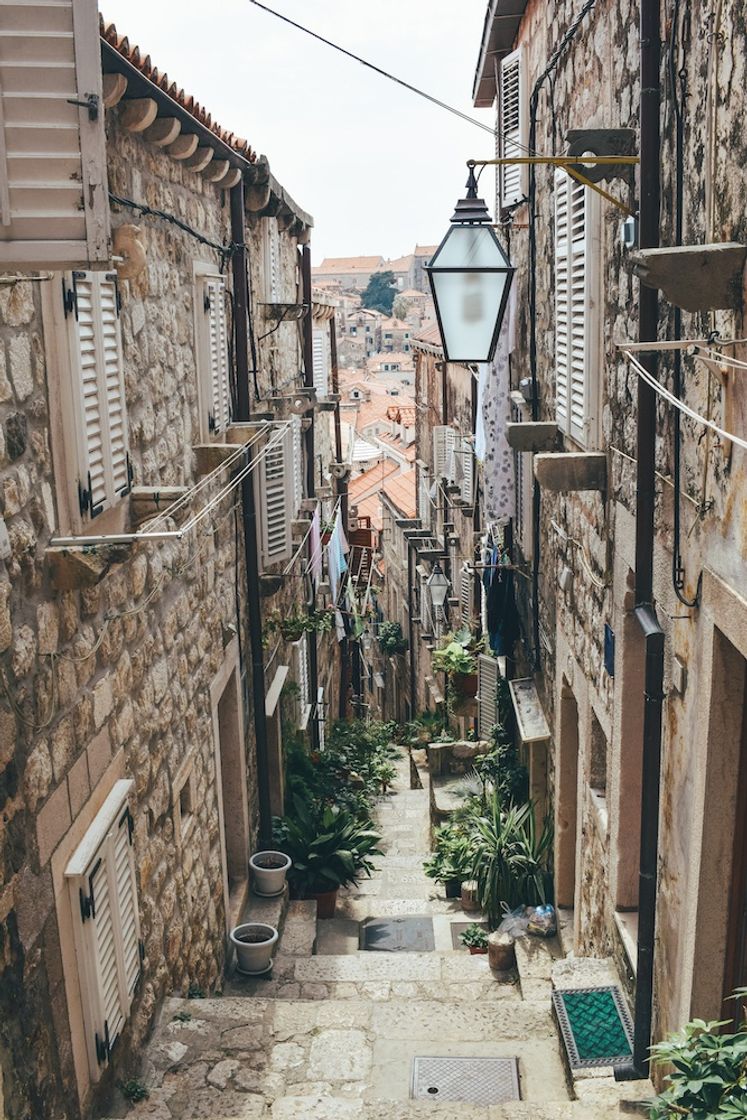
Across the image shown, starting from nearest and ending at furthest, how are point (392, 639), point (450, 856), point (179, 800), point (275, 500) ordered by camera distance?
point (179, 800)
point (275, 500)
point (450, 856)
point (392, 639)

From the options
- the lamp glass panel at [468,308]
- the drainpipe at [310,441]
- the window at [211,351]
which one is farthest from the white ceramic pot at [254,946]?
the drainpipe at [310,441]

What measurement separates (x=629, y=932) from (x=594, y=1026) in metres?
0.66

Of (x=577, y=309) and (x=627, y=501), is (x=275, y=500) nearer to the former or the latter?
(x=577, y=309)

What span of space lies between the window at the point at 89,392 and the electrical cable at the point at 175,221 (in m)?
0.57

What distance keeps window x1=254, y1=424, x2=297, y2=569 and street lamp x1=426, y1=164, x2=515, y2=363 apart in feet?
13.8

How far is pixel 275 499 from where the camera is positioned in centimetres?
1060

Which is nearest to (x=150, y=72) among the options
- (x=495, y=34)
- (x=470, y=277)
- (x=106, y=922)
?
(x=470, y=277)

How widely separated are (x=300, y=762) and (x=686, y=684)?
8731mm

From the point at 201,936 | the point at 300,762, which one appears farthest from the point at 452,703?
the point at 201,936

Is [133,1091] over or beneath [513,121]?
beneath

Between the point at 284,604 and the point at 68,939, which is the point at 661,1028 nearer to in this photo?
the point at 68,939

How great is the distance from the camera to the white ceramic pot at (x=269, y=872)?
31.1ft

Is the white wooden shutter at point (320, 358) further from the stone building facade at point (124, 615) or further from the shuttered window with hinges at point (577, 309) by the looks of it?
the shuttered window with hinges at point (577, 309)

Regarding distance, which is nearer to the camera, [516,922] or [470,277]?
[470,277]
